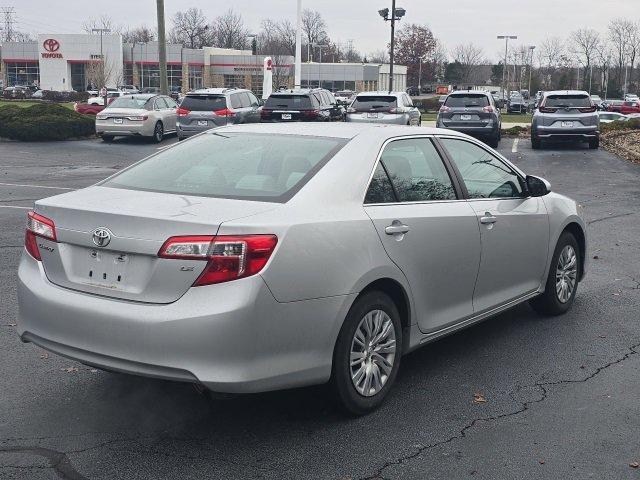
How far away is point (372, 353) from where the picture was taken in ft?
15.3

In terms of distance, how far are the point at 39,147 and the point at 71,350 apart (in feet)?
73.8

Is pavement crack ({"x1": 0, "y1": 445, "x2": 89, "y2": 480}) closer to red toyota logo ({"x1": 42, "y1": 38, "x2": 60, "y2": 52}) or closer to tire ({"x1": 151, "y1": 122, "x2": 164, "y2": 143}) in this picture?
tire ({"x1": 151, "y1": 122, "x2": 164, "y2": 143})

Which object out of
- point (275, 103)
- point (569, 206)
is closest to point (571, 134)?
point (275, 103)

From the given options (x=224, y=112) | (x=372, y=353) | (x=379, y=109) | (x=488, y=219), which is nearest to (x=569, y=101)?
(x=379, y=109)

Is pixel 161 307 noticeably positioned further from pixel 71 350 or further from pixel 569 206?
pixel 569 206

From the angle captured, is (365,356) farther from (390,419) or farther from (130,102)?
(130,102)

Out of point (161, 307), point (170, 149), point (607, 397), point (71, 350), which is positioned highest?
point (170, 149)

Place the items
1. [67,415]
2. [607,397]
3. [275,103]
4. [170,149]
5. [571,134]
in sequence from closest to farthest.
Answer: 1. [67,415]
2. [607,397]
3. [170,149]
4. [571,134]
5. [275,103]

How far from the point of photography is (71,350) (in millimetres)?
4199

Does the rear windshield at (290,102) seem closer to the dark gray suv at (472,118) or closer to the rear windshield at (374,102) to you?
the rear windshield at (374,102)

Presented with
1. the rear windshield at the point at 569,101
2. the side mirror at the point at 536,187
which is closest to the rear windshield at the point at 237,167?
the side mirror at the point at 536,187

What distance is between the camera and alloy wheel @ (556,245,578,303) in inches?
268

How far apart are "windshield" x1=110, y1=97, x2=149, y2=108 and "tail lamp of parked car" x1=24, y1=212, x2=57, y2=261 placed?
2365 centimetres

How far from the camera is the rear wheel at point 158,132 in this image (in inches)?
1085
